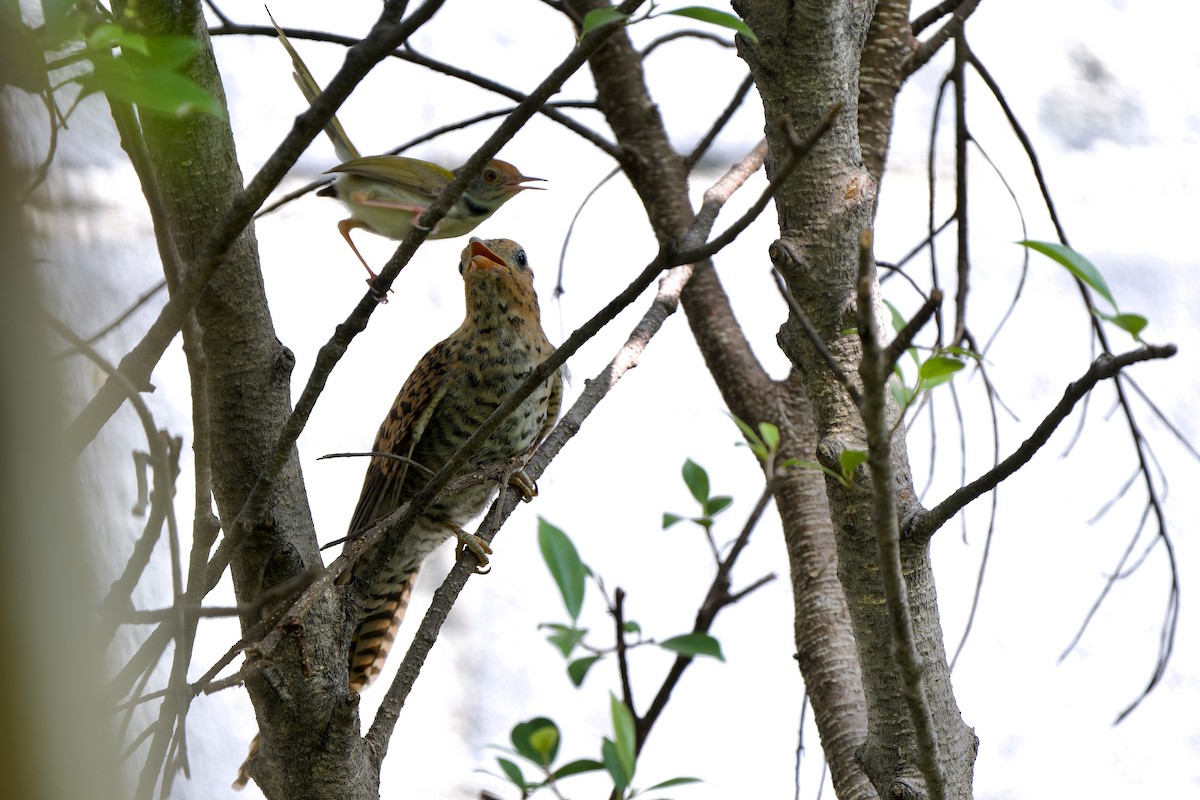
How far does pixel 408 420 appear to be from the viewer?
2244mm

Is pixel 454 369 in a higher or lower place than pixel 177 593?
higher

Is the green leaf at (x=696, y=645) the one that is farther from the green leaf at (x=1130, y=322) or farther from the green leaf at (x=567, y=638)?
the green leaf at (x=1130, y=322)

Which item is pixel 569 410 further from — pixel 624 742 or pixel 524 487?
pixel 624 742

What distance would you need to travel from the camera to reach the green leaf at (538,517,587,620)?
878 millimetres

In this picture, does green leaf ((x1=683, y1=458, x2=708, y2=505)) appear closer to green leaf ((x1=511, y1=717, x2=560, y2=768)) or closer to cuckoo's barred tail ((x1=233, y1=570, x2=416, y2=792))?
green leaf ((x1=511, y1=717, x2=560, y2=768))

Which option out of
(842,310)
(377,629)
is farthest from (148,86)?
(377,629)

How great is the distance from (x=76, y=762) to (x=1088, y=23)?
14.8 feet

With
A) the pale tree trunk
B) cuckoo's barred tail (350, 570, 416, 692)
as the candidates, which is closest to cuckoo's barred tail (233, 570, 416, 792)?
cuckoo's barred tail (350, 570, 416, 692)

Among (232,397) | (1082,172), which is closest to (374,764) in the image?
(232,397)

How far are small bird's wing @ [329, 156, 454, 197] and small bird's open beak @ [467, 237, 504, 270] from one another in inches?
10.3

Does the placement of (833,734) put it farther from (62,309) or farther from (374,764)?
(62,309)

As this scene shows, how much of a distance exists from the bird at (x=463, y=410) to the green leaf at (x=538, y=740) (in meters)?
1.24

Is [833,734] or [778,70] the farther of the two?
[833,734]

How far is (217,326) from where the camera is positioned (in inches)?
43.1
